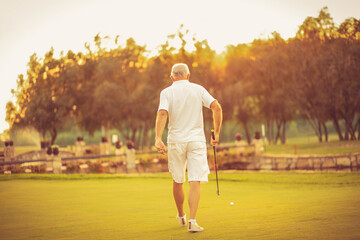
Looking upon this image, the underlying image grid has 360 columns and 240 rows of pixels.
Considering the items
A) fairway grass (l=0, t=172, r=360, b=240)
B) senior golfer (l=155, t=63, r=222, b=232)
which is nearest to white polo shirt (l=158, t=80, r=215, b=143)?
senior golfer (l=155, t=63, r=222, b=232)

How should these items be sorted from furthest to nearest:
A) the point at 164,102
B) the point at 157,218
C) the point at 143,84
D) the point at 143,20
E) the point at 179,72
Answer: the point at 143,84
the point at 143,20
the point at 157,218
the point at 179,72
the point at 164,102

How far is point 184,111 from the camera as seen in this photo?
579 cm

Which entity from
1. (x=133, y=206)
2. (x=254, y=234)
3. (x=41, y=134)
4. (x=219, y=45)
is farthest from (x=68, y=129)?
(x=254, y=234)

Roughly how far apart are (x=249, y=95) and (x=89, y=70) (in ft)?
55.4

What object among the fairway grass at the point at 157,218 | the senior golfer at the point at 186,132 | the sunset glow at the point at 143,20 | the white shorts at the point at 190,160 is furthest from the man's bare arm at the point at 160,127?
the sunset glow at the point at 143,20

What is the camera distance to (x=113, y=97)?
5072 cm

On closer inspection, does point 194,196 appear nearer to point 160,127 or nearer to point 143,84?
point 160,127

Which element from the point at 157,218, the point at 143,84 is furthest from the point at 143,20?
the point at 157,218

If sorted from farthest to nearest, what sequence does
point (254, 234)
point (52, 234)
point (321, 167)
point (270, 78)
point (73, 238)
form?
1. point (270, 78)
2. point (321, 167)
3. point (52, 234)
4. point (73, 238)
5. point (254, 234)

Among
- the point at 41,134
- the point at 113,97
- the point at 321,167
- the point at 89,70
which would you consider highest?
the point at 89,70

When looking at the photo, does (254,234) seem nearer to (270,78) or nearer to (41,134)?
(270,78)

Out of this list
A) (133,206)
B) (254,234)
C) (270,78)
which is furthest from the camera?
(270,78)

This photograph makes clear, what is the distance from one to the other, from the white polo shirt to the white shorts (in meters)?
0.07

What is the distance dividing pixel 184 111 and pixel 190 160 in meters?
0.56
